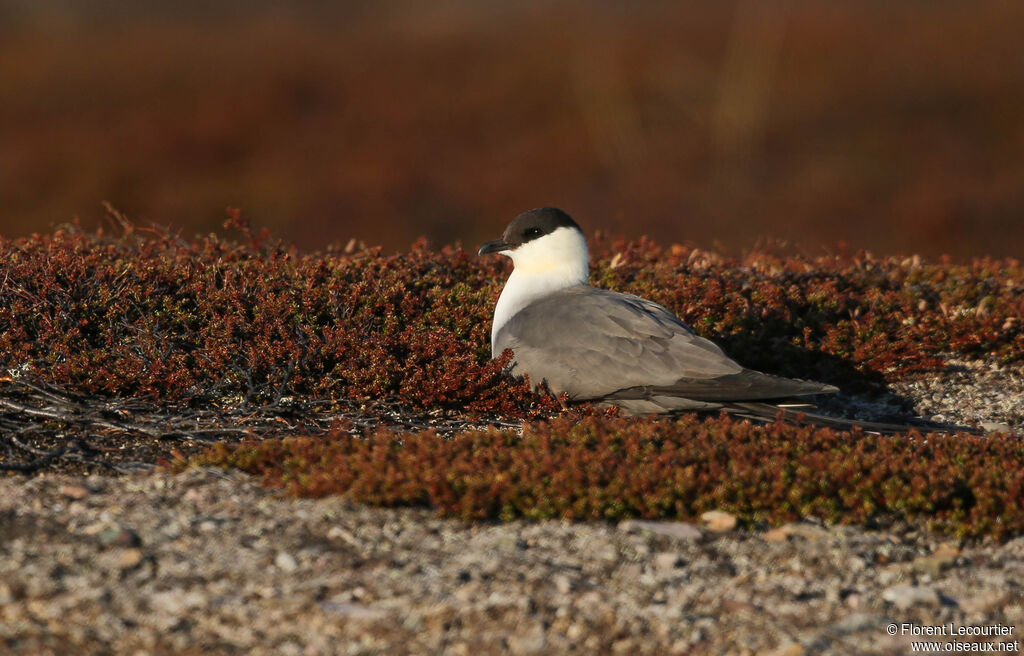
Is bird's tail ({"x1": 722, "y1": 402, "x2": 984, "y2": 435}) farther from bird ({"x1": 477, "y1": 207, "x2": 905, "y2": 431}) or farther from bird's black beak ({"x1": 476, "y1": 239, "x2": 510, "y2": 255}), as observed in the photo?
bird's black beak ({"x1": 476, "y1": 239, "x2": 510, "y2": 255})

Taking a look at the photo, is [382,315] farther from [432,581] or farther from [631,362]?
[432,581]

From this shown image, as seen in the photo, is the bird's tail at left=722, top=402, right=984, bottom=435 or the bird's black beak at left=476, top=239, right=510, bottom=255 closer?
the bird's tail at left=722, top=402, right=984, bottom=435

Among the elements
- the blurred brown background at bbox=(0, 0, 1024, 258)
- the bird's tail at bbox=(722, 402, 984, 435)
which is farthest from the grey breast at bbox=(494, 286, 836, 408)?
the blurred brown background at bbox=(0, 0, 1024, 258)

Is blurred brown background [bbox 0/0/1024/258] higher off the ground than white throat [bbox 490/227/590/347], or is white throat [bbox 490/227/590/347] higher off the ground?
blurred brown background [bbox 0/0/1024/258]

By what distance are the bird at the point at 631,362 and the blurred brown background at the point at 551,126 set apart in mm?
9675

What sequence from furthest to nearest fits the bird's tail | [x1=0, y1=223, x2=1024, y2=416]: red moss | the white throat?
the white throat, [x1=0, y1=223, x2=1024, y2=416]: red moss, the bird's tail

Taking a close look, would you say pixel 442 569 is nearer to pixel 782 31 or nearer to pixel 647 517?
pixel 647 517

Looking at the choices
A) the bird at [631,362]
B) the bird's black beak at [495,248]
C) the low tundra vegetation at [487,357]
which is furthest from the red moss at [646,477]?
the bird's black beak at [495,248]

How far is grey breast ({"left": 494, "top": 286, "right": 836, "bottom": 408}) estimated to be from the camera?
5578mm

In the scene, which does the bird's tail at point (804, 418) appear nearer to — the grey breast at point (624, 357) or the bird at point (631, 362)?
the bird at point (631, 362)

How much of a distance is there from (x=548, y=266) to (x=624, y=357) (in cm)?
122

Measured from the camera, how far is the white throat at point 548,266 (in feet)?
22.0

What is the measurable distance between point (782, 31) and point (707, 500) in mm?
18476

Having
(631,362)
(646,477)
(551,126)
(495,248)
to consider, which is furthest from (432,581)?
(551,126)
